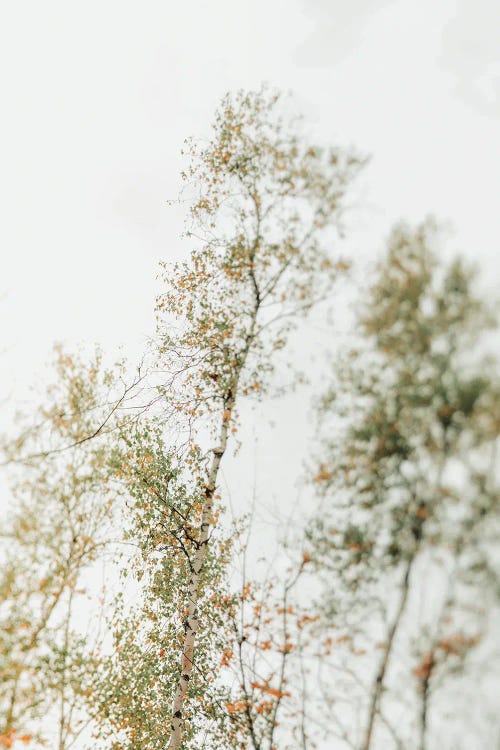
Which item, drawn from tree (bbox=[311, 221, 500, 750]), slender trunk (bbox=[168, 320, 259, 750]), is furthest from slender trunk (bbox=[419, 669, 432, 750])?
slender trunk (bbox=[168, 320, 259, 750])

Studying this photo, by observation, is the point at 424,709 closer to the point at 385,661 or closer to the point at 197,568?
the point at 385,661

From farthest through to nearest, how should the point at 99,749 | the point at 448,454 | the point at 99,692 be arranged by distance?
the point at 99,749, the point at 99,692, the point at 448,454

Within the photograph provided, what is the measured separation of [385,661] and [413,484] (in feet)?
6.06

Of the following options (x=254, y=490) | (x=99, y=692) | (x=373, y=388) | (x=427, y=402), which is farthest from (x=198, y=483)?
(x=99, y=692)

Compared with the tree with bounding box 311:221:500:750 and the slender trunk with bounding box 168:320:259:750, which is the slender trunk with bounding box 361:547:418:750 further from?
the slender trunk with bounding box 168:320:259:750

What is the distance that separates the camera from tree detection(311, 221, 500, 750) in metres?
4.72

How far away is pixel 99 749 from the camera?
599 inches

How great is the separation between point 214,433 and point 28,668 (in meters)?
6.73

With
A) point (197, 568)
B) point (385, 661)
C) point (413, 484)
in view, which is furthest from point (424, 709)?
point (197, 568)

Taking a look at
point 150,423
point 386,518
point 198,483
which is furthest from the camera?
point 150,423

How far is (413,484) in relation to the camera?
5.48 metres

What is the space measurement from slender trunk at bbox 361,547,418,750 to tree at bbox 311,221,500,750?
0.01 meters

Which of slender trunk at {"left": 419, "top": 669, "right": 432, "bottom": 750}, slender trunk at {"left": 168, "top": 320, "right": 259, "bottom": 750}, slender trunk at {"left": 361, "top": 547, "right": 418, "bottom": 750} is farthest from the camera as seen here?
slender trunk at {"left": 168, "top": 320, "right": 259, "bottom": 750}

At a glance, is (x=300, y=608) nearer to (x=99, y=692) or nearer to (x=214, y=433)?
(x=214, y=433)
